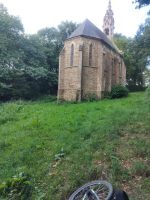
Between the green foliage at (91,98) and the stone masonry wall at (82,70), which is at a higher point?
the stone masonry wall at (82,70)

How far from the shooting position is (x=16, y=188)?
3.22 m

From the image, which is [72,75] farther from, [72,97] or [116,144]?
[116,144]

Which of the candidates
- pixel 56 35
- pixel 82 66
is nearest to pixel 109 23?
pixel 56 35

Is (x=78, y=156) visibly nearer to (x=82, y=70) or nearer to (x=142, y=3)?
(x=142, y=3)

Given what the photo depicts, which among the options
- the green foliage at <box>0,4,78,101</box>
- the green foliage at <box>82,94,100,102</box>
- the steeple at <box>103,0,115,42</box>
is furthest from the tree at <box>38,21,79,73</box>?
the green foliage at <box>82,94,100,102</box>

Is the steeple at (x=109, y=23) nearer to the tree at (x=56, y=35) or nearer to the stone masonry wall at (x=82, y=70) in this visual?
the tree at (x=56, y=35)

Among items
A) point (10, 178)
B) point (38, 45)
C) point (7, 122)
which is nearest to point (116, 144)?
point (10, 178)

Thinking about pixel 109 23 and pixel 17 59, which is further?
pixel 109 23

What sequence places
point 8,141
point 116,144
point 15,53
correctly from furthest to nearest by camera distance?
1. point 15,53
2. point 8,141
3. point 116,144

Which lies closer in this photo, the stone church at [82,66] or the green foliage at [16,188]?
the green foliage at [16,188]

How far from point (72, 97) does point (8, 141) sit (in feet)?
40.9

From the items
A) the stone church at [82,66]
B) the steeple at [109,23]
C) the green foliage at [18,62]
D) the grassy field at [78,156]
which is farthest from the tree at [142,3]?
the steeple at [109,23]

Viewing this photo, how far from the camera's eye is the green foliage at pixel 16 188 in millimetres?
3045

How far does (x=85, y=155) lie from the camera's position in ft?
14.2
